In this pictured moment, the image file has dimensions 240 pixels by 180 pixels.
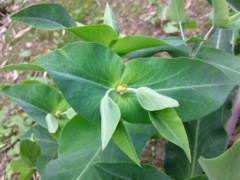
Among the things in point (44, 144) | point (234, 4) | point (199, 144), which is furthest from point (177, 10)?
point (44, 144)

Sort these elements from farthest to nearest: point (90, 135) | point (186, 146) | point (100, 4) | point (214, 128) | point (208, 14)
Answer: point (100, 4) → point (208, 14) → point (214, 128) → point (90, 135) → point (186, 146)

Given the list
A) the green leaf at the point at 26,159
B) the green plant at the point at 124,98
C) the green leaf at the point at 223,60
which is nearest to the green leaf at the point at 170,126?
the green plant at the point at 124,98

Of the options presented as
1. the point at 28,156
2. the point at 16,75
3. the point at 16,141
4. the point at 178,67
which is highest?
the point at 178,67

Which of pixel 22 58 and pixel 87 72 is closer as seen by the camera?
pixel 87 72

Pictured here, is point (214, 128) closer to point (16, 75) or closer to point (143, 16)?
point (143, 16)

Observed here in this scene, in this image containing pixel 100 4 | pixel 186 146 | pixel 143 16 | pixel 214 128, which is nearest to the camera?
pixel 186 146

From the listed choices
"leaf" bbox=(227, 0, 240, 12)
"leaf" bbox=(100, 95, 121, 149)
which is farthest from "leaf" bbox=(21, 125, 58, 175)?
"leaf" bbox=(227, 0, 240, 12)

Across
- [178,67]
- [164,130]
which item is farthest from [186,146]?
Answer: [178,67]
